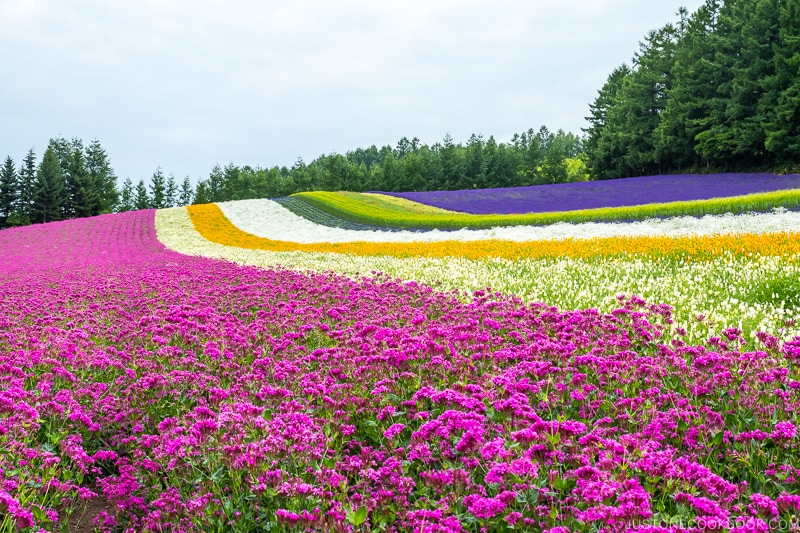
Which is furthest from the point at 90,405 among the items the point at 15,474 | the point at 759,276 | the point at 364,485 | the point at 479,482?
the point at 759,276

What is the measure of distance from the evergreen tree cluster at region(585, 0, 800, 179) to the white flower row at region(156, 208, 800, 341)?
49.0 metres

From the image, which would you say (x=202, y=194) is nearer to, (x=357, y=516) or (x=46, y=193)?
(x=46, y=193)

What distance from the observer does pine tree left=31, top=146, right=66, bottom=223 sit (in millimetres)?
85062

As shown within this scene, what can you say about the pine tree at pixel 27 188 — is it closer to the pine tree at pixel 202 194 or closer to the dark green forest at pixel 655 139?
the dark green forest at pixel 655 139

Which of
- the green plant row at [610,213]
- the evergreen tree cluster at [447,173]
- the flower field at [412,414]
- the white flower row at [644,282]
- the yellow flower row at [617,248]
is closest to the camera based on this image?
the flower field at [412,414]

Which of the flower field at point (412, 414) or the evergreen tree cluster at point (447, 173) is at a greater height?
the evergreen tree cluster at point (447, 173)

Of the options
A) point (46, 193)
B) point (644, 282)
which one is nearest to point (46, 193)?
point (46, 193)

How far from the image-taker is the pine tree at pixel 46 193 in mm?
85062

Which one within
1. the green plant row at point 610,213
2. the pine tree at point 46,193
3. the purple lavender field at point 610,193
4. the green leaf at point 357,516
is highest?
the pine tree at point 46,193

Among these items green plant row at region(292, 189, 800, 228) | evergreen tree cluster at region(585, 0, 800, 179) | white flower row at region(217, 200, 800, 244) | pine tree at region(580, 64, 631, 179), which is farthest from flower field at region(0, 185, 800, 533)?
pine tree at region(580, 64, 631, 179)

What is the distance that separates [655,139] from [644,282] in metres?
65.5

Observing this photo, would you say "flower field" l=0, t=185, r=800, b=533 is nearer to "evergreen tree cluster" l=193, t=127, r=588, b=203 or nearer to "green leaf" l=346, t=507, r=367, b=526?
"green leaf" l=346, t=507, r=367, b=526

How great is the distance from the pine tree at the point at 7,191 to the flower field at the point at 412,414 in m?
91.9

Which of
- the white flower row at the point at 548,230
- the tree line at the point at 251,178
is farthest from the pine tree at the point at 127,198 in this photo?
the white flower row at the point at 548,230
